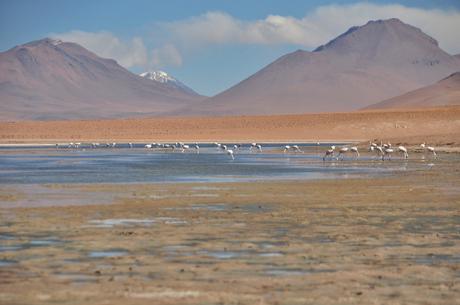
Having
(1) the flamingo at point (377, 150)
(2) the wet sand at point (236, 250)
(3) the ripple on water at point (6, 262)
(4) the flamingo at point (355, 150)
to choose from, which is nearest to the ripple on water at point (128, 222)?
(2) the wet sand at point (236, 250)

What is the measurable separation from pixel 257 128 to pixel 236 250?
89098 mm

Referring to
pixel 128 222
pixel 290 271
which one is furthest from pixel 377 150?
pixel 290 271

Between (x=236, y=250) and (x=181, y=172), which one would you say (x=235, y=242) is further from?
(x=181, y=172)

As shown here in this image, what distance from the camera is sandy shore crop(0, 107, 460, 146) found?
87.4 m

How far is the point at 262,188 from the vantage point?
25.2 m

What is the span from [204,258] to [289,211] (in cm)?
637

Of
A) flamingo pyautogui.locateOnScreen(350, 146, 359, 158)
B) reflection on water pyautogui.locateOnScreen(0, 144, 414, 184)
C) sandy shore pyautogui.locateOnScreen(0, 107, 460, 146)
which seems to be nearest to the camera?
reflection on water pyautogui.locateOnScreen(0, 144, 414, 184)

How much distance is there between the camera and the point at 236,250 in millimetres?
13352

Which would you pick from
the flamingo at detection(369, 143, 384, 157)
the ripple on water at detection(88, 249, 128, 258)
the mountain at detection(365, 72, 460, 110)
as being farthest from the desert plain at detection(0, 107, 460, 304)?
the mountain at detection(365, 72, 460, 110)

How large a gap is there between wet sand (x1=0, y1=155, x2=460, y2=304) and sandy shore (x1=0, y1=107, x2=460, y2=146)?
55.7 metres

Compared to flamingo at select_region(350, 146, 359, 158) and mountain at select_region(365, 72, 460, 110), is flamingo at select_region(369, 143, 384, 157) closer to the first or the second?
flamingo at select_region(350, 146, 359, 158)

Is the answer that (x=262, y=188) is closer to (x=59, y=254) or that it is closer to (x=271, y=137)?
(x=59, y=254)

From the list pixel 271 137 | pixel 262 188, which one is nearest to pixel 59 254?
pixel 262 188

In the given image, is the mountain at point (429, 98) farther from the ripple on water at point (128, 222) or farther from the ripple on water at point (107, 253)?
the ripple on water at point (107, 253)
